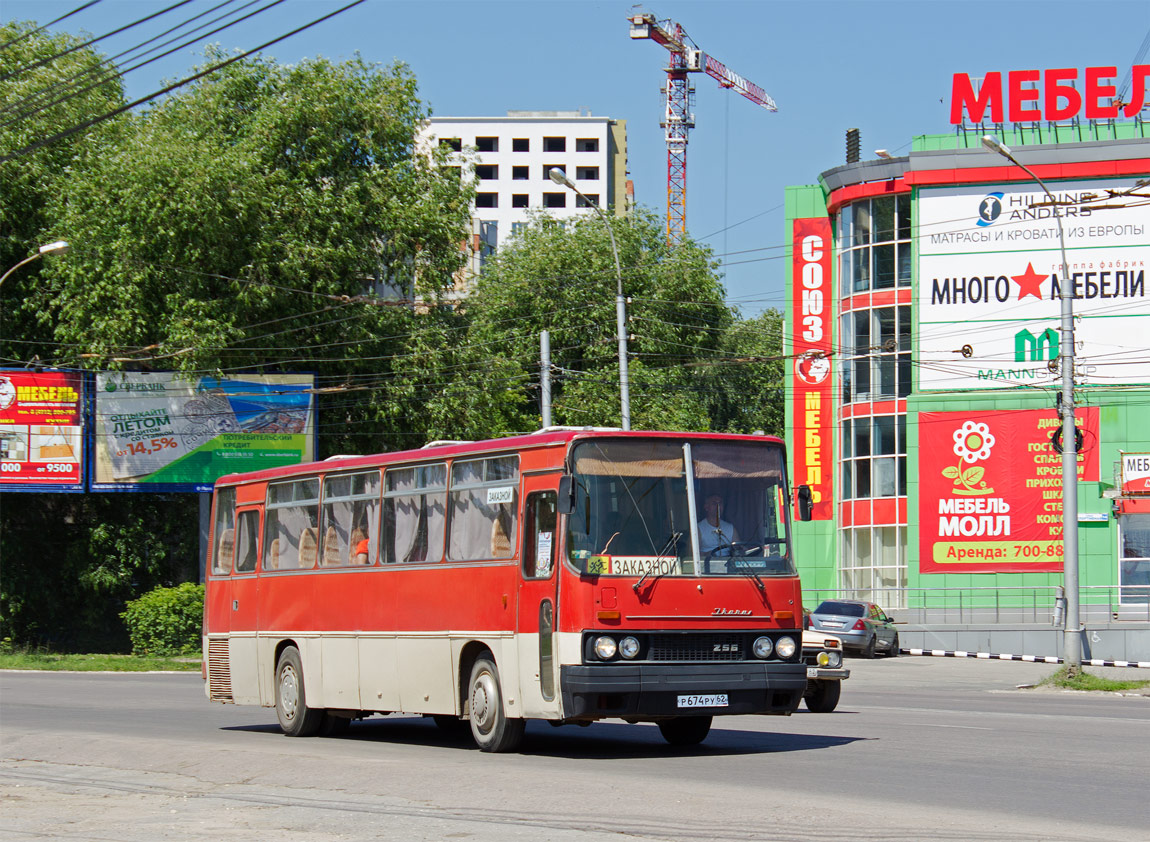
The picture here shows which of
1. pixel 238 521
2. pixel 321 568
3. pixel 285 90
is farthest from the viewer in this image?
pixel 285 90

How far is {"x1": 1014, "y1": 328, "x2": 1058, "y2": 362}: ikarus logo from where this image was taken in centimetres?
4384

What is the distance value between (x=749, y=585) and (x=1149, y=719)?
8.15m

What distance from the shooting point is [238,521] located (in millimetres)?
19000

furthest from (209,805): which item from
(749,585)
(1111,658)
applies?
(1111,658)

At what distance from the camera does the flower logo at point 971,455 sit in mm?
44500

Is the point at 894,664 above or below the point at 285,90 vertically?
below

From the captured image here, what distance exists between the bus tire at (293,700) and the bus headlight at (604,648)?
5216mm

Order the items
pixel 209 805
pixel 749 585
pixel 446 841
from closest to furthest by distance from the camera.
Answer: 1. pixel 446 841
2. pixel 209 805
3. pixel 749 585

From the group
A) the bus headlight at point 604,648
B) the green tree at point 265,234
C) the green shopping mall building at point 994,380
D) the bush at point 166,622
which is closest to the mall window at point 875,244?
the green shopping mall building at point 994,380

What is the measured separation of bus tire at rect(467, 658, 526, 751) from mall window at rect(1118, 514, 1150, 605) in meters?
32.5

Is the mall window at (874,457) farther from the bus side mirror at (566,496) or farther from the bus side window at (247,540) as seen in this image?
the bus side mirror at (566,496)

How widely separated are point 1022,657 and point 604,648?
27656 millimetres

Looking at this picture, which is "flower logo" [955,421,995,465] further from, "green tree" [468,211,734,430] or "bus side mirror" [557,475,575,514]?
"bus side mirror" [557,475,575,514]

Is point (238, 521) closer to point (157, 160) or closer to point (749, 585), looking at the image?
point (749, 585)
